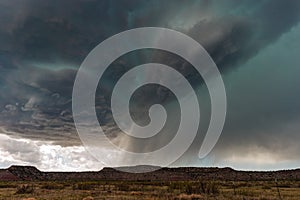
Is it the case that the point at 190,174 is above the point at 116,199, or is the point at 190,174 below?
above

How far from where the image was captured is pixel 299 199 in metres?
30.2

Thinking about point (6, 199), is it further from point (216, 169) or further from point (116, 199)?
point (216, 169)

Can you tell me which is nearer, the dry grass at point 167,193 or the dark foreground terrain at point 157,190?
the dry grass at point 167,193

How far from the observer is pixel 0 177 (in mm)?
190500

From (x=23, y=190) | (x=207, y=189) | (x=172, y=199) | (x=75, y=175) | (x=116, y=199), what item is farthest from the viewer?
(x=75, y=175)

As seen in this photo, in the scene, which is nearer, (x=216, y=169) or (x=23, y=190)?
(x=23, y=190)

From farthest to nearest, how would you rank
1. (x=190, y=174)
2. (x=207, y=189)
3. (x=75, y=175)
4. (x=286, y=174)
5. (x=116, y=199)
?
(x=75, y=175) → (x=190, y=174) → (x=286, y=174) → (x=207, y=189) → (x=116, y=199)

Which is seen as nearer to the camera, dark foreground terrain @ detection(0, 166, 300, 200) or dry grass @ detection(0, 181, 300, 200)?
dry grass @ detection(0, 181, 300, 200)

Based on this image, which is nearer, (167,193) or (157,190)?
(167,193)

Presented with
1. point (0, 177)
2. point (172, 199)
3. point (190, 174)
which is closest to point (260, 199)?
point (172, 199)

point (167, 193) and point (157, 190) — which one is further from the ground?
point (157, 190)

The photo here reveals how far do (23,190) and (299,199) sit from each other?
1269 inches

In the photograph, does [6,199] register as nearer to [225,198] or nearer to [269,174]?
[225,198]


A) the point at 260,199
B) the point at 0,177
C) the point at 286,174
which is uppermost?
the point at 0,177
